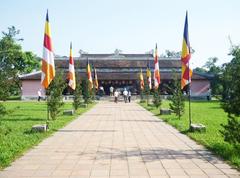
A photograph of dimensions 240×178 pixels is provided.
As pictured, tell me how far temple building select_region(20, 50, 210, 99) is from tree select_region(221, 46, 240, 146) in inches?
1723

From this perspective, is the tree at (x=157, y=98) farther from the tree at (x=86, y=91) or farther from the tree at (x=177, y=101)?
the tree at (x=177, y=101)

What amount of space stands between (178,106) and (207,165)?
12.0 m

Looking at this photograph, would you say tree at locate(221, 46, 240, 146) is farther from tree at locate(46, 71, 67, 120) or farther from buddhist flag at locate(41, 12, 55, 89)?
tree at locate(46, 71, 67, 120)

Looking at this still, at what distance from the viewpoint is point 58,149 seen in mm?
9820

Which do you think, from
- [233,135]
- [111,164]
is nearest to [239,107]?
[233,135]

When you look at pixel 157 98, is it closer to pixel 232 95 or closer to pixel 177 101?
pixel 177 101

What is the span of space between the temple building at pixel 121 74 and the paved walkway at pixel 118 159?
135 ft

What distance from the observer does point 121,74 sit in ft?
186

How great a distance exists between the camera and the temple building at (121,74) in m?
53.4

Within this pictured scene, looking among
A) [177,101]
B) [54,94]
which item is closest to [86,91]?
[177,101]

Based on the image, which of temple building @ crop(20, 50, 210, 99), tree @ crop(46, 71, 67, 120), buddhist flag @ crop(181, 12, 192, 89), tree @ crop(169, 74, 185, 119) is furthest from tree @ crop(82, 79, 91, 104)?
buddhist flag @ crop(181, 12, 192, 89)

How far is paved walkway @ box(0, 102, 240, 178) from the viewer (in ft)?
23.3

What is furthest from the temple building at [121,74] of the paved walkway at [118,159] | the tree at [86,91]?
the paved walkway at [118,159]

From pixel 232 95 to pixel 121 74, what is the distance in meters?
48.0
